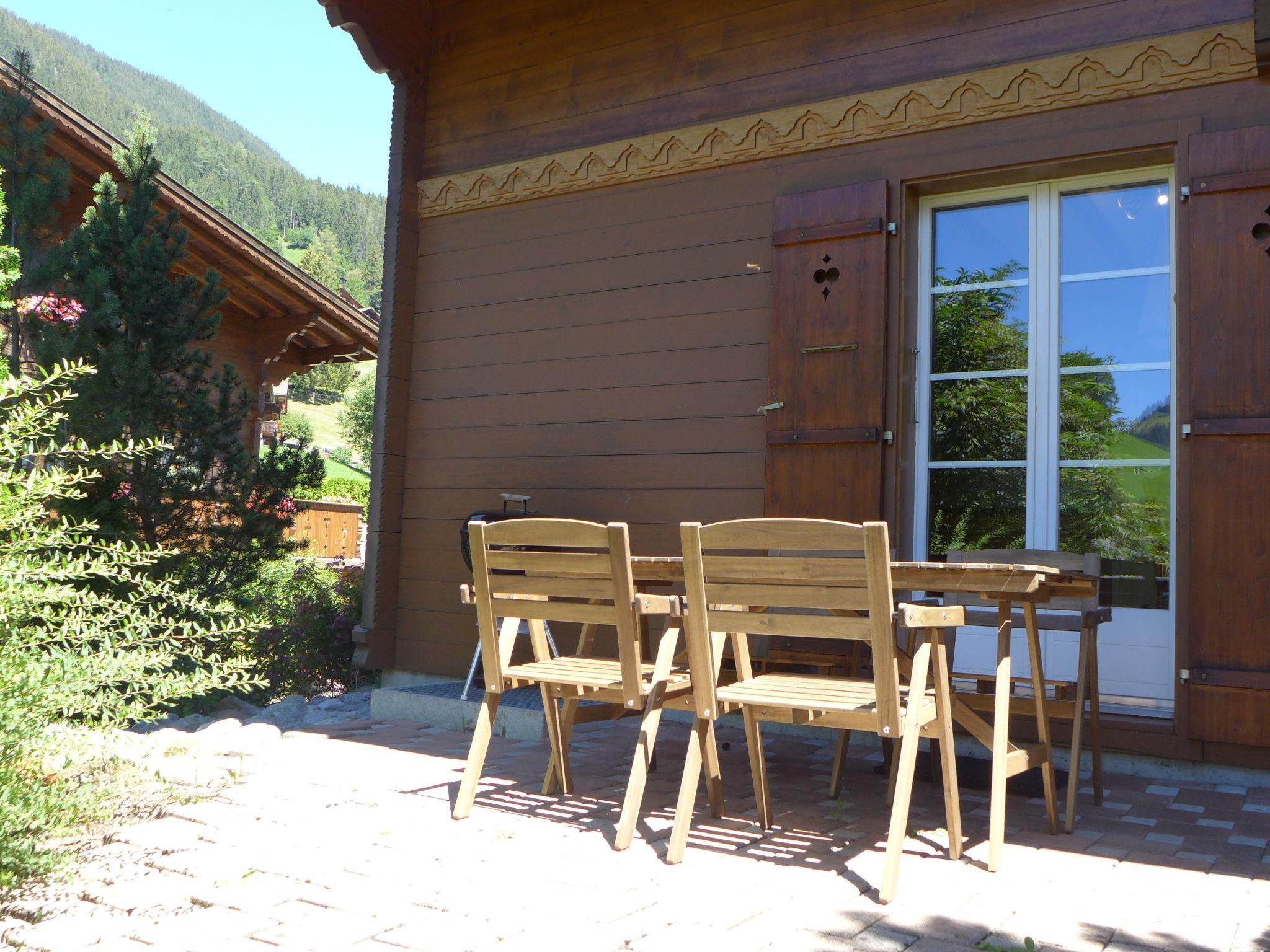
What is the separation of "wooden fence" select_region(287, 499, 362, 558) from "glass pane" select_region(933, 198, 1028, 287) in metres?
13.9

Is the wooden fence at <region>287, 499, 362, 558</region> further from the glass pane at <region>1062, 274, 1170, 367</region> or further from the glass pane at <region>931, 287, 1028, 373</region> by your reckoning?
the glass pane at <region>1062, 274, 1170, 367</region>

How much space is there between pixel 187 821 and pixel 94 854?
33 cm

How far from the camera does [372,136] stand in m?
69.2

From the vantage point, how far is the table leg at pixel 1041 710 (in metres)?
2.93

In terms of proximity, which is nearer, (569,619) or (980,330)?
(569,619)

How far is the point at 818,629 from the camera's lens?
2.57 m

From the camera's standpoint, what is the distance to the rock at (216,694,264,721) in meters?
5.43

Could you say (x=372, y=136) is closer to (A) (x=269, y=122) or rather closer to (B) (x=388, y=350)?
(A) (x=269, y=122)

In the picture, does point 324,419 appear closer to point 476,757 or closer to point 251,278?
point 251,278

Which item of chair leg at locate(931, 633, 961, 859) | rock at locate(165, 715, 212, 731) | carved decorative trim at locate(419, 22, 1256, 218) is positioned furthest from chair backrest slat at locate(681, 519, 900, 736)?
rock at locate(165, 715, 212, 731)

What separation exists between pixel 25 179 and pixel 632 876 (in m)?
5.23

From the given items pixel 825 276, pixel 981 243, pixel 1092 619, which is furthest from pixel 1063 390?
pixel 1092 619

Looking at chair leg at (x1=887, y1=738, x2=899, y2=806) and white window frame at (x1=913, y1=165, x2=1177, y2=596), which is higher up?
white window frame at (x1=913, y1=165, x2=1177, y2=596)

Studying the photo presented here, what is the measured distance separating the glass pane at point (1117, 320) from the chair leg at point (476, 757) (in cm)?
280
